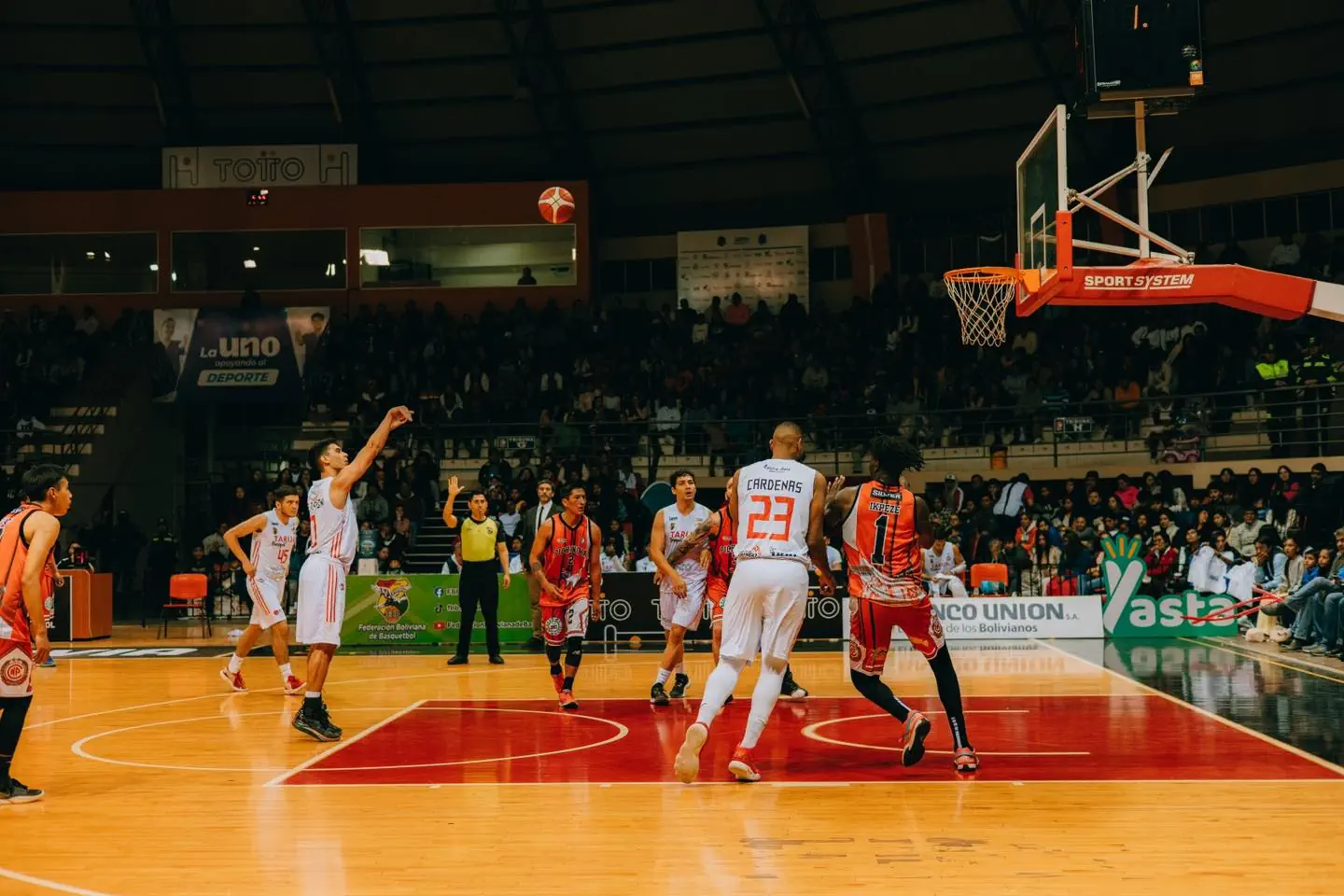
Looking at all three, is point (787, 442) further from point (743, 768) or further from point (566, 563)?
point (566, 563)

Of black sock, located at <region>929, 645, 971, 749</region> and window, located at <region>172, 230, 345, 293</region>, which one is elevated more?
window, located at <region>172, 230, 345, 293</region>

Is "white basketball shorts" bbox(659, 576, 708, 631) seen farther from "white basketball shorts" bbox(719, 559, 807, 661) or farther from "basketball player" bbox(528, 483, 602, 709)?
"white basketball shorts" bbox(719, 559, 807, 661)

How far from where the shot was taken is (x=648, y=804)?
25.6ft

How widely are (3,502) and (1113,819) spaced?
2366cm

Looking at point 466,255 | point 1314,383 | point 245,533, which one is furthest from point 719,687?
point 466,255

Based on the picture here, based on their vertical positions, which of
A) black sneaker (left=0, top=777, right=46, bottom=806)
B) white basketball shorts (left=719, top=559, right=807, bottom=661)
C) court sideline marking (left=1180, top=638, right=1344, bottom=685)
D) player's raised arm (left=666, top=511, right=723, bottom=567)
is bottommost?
court sideline marking (left=1180, top=638, right=1344, bottom=685)

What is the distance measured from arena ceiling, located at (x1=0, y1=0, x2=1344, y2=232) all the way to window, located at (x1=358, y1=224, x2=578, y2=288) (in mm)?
1525

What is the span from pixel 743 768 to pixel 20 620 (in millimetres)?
4351

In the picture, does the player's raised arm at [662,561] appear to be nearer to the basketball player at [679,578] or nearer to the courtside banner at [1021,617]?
the basketball player at [679,578]

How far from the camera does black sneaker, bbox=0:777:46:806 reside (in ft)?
26.6

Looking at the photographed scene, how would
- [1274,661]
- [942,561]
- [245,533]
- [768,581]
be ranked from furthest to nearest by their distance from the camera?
[942,561] → [1274,661] → [245,533] → [768,581]

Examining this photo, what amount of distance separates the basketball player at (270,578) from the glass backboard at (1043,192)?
7.81 metres

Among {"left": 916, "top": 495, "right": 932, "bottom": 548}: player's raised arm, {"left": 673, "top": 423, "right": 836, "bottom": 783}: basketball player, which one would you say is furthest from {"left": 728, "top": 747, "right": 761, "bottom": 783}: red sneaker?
{"left": 916, "top": 495, "right": 932, "bottom": 548}: player's raised arm

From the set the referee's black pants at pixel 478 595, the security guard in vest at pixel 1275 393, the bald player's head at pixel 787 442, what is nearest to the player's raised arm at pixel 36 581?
the bald player's head at pixel 787 442
